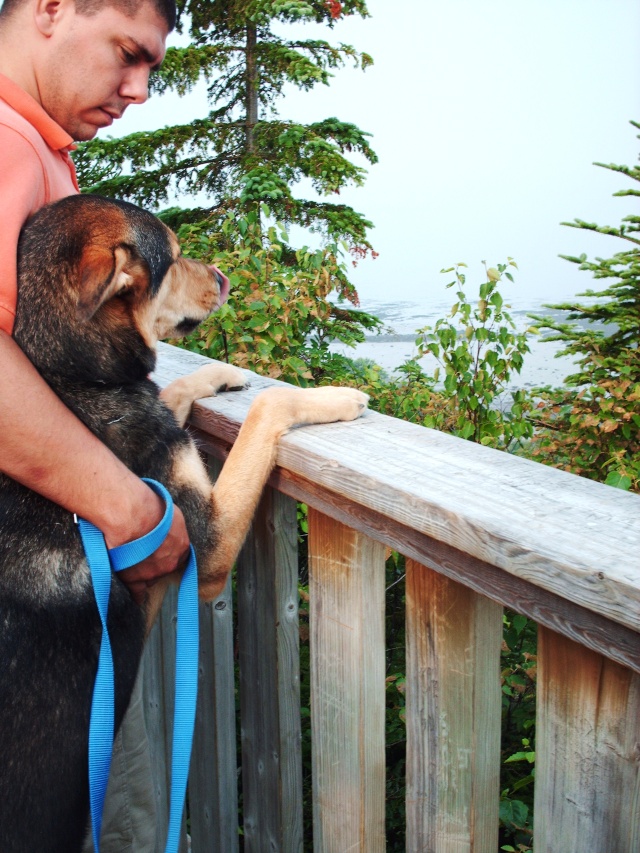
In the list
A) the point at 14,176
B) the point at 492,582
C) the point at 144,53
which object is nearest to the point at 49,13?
the point at 144,53

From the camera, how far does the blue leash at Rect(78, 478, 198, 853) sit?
5.20ft

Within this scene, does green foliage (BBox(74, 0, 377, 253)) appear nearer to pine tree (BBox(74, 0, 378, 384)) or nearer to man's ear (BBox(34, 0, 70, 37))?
pine tree (BBox(74, 0, 378, 384))

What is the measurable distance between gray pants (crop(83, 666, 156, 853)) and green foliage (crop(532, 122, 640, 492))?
9.00 ft

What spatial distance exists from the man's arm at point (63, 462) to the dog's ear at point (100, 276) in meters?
0.32

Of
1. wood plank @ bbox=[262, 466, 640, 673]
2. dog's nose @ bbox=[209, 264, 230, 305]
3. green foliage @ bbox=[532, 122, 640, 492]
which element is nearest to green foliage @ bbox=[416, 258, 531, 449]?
green foliage @ bbox=[532, 122, 640, 492]

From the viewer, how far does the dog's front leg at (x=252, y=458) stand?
188 centimetres

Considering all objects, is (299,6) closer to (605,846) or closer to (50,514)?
(50,514)

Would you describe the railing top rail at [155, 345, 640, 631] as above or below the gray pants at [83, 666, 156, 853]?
above

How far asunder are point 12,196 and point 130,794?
1543 millimetres

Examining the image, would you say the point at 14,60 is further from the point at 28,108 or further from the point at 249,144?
the point at 249,144

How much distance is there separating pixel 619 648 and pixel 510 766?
3162mm

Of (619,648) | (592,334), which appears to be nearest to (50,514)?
(619,648)

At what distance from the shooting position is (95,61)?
6.42 feet

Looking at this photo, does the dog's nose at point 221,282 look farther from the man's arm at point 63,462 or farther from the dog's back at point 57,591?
the man's arm at point 63,462
